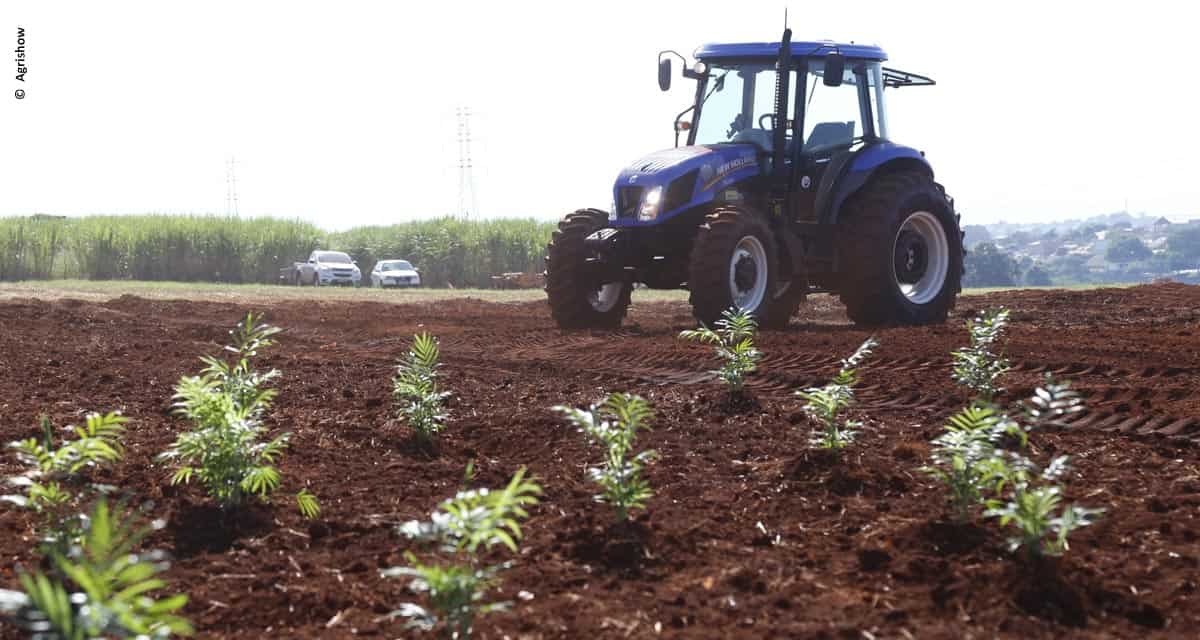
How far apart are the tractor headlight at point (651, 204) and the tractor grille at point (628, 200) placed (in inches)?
4.1

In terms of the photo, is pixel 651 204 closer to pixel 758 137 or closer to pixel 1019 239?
pixel 758 137

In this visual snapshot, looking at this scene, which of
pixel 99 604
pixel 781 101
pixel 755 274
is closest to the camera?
pixel 99 604

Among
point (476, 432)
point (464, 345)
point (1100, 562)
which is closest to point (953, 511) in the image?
point (1100, 562)

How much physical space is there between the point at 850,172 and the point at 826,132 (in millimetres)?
529

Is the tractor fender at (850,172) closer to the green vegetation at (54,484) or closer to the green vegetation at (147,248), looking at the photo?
the green vegetation at (54,484)

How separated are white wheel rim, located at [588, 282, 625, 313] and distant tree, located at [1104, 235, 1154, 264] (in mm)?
78575

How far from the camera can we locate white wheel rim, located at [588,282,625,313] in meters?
13.1

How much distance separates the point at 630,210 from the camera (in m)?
12.3

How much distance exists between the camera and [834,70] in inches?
452

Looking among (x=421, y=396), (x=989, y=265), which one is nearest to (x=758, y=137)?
(x=421, y=396)

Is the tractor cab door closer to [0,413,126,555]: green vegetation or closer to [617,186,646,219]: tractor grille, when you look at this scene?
[617,186,646,219]: tractor grille

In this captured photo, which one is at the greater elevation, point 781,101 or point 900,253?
point 781,101

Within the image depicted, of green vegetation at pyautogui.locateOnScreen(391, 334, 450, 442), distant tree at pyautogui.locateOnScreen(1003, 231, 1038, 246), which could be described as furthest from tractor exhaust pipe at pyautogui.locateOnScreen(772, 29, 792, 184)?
distant tree at pyautogui.locateOnScreen(1003, 231, 1038, 246)

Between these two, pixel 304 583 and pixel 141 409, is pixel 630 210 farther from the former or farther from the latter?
pixel 304 583
